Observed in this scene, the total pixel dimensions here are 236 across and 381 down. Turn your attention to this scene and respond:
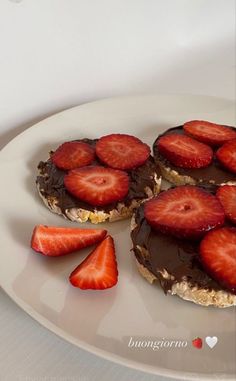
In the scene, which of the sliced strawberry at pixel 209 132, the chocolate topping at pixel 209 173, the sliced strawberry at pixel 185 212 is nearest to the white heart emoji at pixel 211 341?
the sliced strawberry at pixel 185 212

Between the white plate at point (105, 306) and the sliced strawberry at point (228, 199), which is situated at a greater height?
the sliced strawberry at point (228, 199)

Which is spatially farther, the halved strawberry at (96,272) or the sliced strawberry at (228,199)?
the sliced strawberry at (228,199)

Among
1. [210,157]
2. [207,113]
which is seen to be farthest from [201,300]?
[207,113]

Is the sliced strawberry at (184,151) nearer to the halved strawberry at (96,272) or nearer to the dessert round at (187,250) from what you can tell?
the dessert round at (187,250)

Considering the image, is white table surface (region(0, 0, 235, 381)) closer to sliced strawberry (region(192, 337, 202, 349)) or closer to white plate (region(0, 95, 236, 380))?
white plate (region(0, 95, 236, 380))

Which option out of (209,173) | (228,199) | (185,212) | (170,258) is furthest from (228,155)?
(170,258)

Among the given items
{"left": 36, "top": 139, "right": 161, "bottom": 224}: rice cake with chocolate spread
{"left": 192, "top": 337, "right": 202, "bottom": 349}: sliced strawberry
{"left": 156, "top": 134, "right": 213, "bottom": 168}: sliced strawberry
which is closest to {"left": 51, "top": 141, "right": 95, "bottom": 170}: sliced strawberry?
{"left": 36, "top": 139, "right": 161, "bottom": 224}: rice cake with chocolate spread
